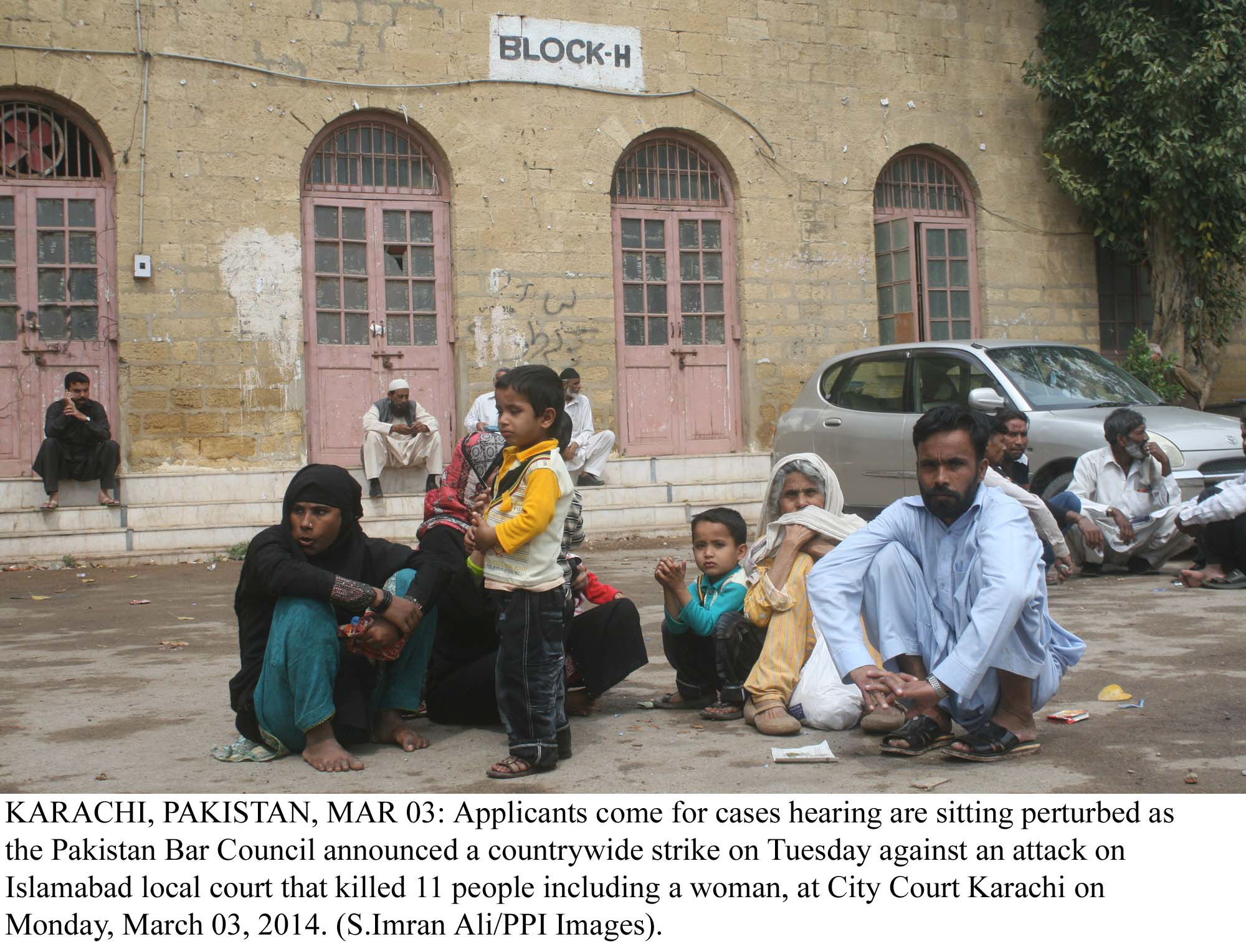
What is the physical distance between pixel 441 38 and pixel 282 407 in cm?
399

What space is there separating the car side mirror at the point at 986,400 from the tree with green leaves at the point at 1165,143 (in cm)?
658

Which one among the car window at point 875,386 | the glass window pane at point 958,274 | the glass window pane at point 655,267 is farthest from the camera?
the glass window pane at point 958,274

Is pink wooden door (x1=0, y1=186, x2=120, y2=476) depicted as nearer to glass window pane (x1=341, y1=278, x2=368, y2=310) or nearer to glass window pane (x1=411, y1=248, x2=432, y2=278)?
glass window pane (x1=341, y1=278, x2=368, y2=310)

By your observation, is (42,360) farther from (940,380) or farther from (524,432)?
(524,432)

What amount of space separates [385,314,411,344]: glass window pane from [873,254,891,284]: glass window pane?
553 centimetres

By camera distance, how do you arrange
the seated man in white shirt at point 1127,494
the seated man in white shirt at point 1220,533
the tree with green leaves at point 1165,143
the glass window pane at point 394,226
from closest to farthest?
1. the seated man in white shirt at point 1220,533
2. the seated man in white shirt at point 1127,494
3. the glass window pane at point 394,226
4. the tree with green leaves at point 1165,143

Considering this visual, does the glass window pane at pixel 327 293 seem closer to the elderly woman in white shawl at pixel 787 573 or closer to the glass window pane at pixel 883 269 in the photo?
the glass window pane at pixel 883 269

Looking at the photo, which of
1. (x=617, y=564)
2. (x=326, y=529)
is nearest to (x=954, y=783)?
(x=326, y=529)

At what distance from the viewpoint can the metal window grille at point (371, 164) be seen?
12.2 meters

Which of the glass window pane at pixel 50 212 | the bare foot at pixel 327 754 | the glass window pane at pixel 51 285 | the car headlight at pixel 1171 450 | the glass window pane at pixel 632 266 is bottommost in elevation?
the bare foot at pixel 327 754

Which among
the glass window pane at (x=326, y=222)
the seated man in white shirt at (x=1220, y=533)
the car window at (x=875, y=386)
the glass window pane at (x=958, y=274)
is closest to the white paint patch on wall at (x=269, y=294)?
the glass window pane at (x=326, y=222)

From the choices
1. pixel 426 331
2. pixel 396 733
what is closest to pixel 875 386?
pixel 426 331

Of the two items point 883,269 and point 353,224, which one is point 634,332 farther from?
point 883,269

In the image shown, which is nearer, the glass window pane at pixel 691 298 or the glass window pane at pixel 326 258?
the glass window pane at pixel 326 258
